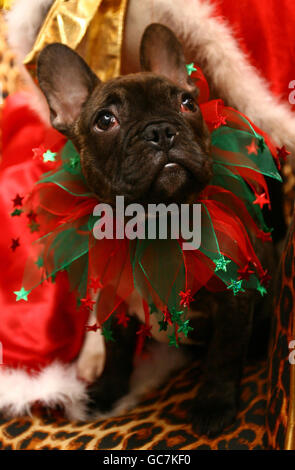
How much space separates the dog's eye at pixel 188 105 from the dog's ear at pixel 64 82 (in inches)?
9.9

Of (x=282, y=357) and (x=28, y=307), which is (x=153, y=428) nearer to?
(x=282, y=357)

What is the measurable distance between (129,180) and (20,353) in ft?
2.13

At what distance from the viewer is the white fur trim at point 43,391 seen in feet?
4.09

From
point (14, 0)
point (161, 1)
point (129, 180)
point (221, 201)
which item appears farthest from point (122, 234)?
point (14, 0)

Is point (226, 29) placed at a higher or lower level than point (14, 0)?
lower

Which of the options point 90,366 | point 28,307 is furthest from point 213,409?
point 28,307

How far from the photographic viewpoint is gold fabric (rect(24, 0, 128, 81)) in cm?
127

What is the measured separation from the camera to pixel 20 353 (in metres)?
1.38

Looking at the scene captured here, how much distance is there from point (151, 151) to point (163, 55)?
1.19 feet

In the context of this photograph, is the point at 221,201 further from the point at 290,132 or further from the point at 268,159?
the point at 290,132

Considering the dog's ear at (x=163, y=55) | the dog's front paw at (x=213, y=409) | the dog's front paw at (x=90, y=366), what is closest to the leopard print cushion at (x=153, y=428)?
the dog's front paw at (x=213, y=409)

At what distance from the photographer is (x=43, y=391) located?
1.27 metres

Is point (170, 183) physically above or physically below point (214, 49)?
below

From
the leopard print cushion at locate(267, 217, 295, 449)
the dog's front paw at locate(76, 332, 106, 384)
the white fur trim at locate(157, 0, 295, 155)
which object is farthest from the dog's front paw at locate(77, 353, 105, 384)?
the white fur trim at locate(157, 0, 295, 155)
